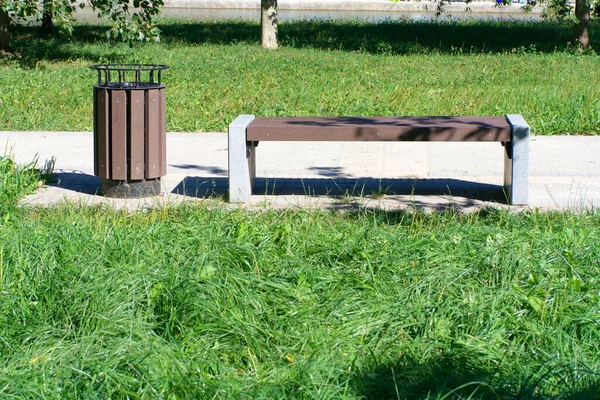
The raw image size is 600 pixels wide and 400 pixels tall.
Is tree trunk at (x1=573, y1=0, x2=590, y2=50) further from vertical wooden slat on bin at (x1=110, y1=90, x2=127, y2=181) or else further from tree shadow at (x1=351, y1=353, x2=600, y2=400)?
tree shadow at (x1=351, y1=353, x2=600, y2=400)

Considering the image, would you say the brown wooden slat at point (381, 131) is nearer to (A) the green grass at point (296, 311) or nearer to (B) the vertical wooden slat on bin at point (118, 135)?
(B) the vertical wooden slat on bin at point (118, 135)

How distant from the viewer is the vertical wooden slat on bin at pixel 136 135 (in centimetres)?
714

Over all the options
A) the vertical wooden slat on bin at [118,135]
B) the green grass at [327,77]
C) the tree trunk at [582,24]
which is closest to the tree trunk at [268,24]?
the green grass at [327,77]

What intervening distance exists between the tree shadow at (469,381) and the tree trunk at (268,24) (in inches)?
684

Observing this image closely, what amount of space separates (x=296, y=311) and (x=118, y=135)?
3.41m

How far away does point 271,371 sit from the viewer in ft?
12.2

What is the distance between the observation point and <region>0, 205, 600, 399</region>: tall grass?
3.58 metres

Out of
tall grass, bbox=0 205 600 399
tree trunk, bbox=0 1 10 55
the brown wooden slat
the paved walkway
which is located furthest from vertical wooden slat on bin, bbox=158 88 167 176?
tree trunk, bbox=0 1 10 55

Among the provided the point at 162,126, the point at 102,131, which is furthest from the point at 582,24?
the point at 102,131

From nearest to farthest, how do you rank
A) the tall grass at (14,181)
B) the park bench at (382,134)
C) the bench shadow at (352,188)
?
the tall grass at (14,181) → the park bench at (382,134) → the bench shadow at (352,188)

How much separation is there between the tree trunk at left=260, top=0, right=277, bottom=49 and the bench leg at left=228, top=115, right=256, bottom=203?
13611 mm

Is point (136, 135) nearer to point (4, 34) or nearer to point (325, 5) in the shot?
point (4, 34)

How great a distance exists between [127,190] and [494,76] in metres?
8.38

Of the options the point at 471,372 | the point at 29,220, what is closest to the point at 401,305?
the point at 471,372
